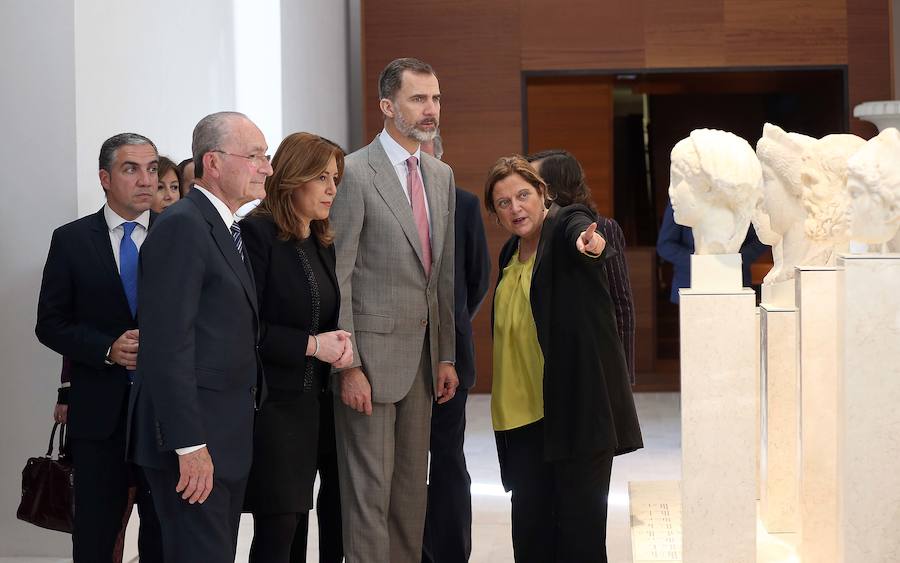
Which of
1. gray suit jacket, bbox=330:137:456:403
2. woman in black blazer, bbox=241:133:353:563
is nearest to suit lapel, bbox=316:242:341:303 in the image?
woman in black blazer, bbox=241:133:353:563

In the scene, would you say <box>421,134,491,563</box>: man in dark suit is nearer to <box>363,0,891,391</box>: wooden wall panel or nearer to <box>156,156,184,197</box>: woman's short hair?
<box>156,156,184,197</box>: woman's short hair

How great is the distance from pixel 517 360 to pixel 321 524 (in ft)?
2.82

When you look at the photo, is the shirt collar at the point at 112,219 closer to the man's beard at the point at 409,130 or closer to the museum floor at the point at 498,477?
the man's beard at the point at 409,130

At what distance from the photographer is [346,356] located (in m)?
3.17

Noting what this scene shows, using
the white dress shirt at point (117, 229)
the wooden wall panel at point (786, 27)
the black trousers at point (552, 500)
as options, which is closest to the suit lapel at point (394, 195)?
the black trousers at point (552, 500)

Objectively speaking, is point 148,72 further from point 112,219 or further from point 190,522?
point 190,522

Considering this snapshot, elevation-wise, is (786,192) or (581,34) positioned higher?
(581,34)

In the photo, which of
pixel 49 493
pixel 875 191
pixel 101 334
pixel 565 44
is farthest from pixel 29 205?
pixel 565 44

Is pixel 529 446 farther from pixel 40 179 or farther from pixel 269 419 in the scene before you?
pixel 40 179

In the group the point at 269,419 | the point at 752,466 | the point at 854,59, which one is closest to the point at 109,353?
the point at 269,419

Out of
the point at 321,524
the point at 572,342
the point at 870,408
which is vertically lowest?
the point at 321,524

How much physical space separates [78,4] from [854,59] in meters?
6.14

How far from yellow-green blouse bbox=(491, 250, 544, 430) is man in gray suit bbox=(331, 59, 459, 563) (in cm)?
16

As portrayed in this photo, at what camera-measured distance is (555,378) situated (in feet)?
11.3
